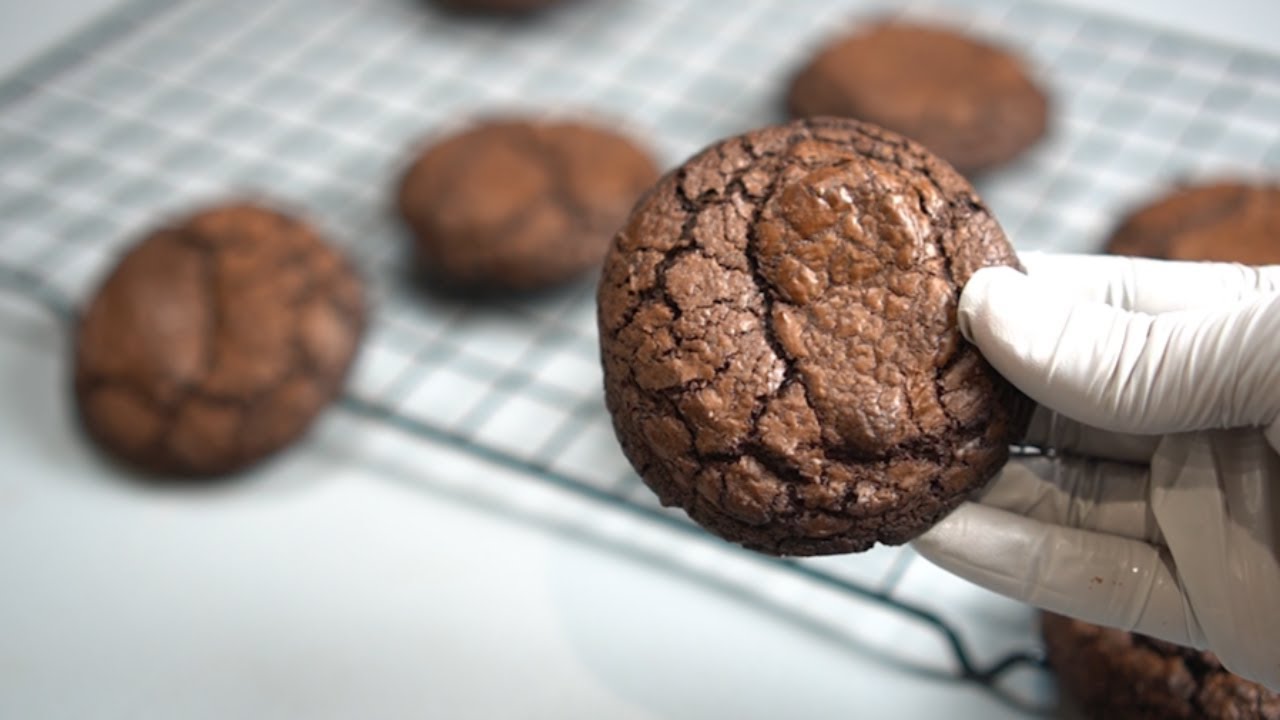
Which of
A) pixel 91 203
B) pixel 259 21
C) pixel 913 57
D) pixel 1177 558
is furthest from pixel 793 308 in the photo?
pixel 259 21

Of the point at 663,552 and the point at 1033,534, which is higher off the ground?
the point at 1033,534

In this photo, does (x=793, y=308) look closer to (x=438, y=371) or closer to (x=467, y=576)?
(x=467, y=576)

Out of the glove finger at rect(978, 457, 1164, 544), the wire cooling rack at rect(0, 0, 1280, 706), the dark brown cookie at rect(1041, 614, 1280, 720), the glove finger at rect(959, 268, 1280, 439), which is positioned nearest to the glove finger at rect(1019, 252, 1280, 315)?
the glove finger at rect(959, 268, 1280, 439)

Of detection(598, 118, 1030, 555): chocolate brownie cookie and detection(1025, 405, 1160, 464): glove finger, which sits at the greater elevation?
detection(598, 118, 1030, 555): chocolate brownie cookie

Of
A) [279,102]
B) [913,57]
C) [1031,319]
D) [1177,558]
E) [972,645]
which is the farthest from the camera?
[279,102]

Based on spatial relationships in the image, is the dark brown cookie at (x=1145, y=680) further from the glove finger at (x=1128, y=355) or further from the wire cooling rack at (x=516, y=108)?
the glove finger at (x=1128, y=355)

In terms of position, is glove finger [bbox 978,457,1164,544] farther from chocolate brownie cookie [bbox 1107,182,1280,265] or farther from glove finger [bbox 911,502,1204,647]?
chocolate brownie cookie [bbox 1107,182,1280,265]

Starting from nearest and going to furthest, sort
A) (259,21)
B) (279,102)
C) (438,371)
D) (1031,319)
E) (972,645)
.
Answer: (1031,319)
(972,645)
(438,371)
(279,102)
(259,21)
